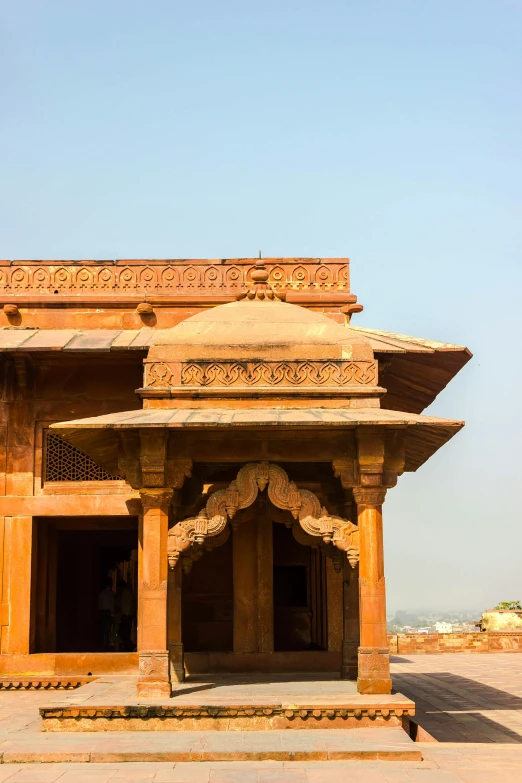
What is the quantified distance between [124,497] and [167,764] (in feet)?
20.5

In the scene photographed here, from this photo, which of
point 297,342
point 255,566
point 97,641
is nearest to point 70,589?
point 97,641

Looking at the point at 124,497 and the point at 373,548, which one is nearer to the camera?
the point at 373,548

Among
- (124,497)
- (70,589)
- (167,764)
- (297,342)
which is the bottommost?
(167,764)

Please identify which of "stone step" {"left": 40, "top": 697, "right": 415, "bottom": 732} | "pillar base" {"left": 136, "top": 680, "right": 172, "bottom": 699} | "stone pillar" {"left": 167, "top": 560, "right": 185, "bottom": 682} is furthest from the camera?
"stone pillar" {"left": 167, "top": 560, "right": 185, "bottom": 682}

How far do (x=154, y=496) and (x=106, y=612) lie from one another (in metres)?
8.51

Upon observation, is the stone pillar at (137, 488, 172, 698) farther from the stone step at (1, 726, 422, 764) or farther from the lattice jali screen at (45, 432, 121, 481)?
the lattice jali screen at (45, 432, 121, 481)

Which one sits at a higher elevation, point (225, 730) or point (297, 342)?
point (297, 342)

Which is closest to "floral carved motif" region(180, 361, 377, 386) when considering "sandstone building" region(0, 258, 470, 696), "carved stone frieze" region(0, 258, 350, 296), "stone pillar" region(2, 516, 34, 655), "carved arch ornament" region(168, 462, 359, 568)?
"sandstone building" region(0, 258, 470, 696)

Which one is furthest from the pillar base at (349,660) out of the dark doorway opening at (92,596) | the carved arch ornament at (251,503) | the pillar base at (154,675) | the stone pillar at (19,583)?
the dark doorway opening at (92,596)

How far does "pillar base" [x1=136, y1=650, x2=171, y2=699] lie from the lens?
9070 millimetres

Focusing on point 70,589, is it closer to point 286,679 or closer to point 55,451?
point 55,451

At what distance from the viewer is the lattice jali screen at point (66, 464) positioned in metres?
13.7

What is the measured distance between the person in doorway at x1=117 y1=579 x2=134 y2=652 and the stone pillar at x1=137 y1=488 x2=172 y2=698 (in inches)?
318

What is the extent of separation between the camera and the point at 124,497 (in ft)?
44.4
